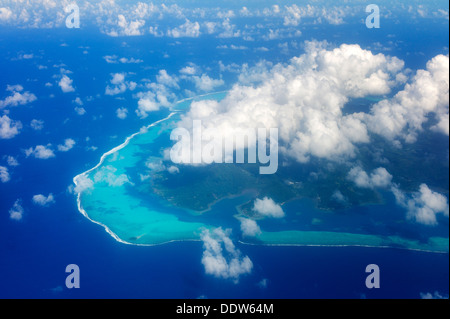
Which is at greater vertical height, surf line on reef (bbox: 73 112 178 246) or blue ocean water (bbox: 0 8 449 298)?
surf line on reef (bbox: 73 112 178 246)

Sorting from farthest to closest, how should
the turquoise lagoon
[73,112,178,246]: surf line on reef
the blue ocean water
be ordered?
[73,112,178,246]: surf line on reef, the turquoise lagoon, the blue ocean water

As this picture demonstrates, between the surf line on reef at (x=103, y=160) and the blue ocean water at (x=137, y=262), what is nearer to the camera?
the blue ocean water at (x=137, y=262)

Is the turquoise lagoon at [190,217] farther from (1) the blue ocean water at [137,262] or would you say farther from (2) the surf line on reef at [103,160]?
(1) the blue ocean water at [137,262]

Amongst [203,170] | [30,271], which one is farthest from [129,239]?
[203,170]

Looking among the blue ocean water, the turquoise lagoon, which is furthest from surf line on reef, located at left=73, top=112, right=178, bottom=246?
the blue ocean water

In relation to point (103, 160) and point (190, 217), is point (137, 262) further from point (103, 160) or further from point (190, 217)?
point (103, 160)

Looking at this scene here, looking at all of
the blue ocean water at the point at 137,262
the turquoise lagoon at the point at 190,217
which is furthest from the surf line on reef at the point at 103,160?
the blue ocean water at the point at 137,262

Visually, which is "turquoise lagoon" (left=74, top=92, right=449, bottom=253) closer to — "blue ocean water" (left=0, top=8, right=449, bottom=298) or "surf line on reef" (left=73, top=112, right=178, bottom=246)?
"surf line on reef" (left=73, top=112, right=178, bottom=246)

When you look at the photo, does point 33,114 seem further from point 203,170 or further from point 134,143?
point 203,170

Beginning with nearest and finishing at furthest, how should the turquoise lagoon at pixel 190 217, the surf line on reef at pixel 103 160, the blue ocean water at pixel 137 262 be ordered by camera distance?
the blue ocean water at pixel 137 262 < the turquoise lagoon at pixel 190 217 < the surf line on reef at pixel 103 160

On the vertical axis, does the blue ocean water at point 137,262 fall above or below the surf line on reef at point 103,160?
below

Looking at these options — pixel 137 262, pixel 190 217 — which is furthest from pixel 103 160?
pixel 137 262
